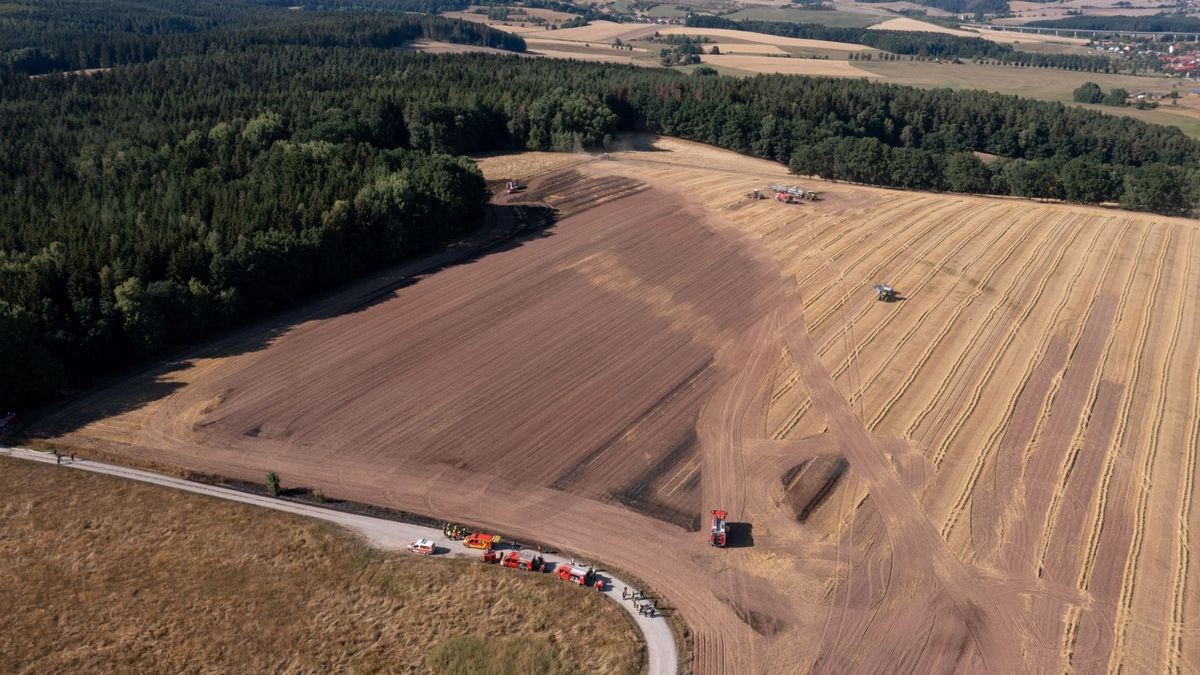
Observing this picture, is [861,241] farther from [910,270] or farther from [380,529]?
[380,529]

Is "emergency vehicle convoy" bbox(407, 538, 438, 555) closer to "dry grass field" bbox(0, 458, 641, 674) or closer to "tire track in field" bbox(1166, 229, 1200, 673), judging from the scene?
"dry grass field" bbox(0, 458, 641, 674)

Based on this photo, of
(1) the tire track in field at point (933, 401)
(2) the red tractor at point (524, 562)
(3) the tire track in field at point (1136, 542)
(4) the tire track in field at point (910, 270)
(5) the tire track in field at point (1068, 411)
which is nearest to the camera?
(3) the tire track in field at point (1136, 542)

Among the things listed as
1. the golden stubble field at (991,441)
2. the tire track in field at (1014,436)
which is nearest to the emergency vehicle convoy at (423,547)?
the golden stubble field at (991,441)

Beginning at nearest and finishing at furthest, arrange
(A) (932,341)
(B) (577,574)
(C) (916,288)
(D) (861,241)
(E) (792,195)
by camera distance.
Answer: (B) (577,574)
(A) (932,341)
(C) (916,288)
(D) (861,241)
(E) (792,195)

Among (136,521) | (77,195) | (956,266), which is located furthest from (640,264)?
(77,195)

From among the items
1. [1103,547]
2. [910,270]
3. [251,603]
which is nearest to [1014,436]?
[1103,547]

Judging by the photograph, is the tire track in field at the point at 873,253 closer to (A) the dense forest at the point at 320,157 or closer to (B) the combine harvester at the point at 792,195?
(B) the combine harvester at the point at 792,195

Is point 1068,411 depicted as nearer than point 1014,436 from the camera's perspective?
No

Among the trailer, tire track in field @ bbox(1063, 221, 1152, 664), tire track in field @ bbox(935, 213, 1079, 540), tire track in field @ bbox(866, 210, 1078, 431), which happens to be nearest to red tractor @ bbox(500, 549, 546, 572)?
the trailer
